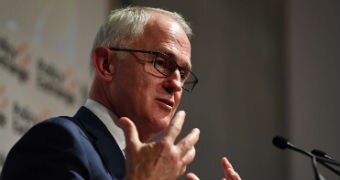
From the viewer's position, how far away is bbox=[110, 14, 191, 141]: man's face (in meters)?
1.95

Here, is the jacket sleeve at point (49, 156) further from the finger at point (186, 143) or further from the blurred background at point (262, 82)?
the blurred background at point (262, 82)

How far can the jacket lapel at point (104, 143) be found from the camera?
1.75 metres

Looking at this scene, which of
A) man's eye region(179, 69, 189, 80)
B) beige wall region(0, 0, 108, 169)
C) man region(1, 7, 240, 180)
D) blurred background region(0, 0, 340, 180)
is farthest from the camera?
blurred background region(0, 0, 340, 180)

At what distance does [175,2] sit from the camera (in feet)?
14.4

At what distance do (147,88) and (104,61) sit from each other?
190 mm

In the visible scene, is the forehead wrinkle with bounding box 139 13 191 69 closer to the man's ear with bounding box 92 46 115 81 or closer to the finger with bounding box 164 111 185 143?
the man's ear with bounding box 92 46 115 81

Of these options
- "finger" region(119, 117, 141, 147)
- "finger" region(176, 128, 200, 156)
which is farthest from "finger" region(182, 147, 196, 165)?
"finger" region(119, 117, 141, 147)

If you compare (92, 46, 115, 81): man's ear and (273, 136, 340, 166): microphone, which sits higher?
(92, 46, 115, 81): man's ear

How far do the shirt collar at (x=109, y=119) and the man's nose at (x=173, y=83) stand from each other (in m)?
0.19

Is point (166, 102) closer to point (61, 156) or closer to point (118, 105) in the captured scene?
point (118, 105)

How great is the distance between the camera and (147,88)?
6.38ft

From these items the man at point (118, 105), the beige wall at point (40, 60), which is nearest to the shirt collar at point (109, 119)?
the man at point (118, 105)

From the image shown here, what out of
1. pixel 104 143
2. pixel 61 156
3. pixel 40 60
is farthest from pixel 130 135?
pixel 40 60

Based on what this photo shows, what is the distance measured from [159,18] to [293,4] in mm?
2487
